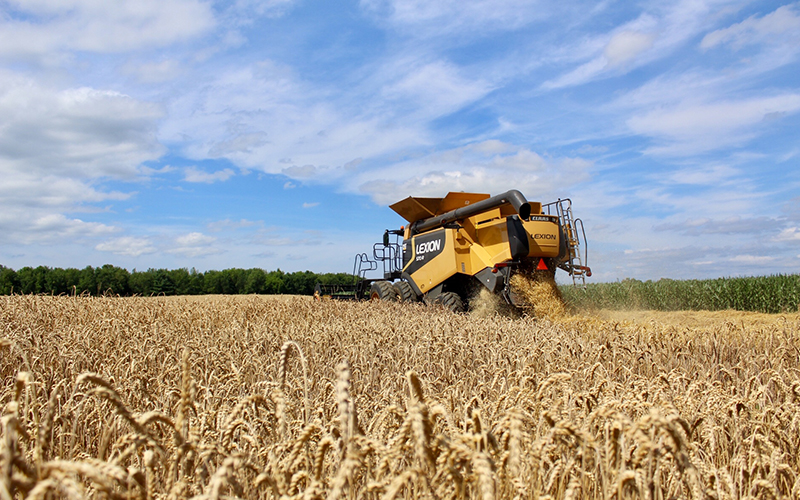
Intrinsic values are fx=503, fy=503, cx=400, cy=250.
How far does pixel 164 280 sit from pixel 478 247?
2615 centimetres

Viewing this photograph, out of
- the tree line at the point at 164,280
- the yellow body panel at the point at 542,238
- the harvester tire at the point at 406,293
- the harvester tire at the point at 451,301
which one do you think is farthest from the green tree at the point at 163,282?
the yellow body panel at the point at 542,238

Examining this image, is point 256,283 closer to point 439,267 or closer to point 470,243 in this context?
point 439,267

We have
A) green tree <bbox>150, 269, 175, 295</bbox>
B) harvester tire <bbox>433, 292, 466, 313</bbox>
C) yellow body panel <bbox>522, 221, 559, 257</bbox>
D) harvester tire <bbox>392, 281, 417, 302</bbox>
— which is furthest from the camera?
green tree <bbox>150, 269, 175, 295</bbox>

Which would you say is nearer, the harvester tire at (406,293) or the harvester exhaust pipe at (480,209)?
the harvester exhaust pipe at (480,209)

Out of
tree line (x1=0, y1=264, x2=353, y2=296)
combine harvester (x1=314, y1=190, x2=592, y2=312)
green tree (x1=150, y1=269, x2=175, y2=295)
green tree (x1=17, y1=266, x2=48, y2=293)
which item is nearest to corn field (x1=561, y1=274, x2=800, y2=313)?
combine harvester (x1=314, y1=190, x2=592, y2=312)

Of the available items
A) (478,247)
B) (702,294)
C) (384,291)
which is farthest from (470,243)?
(702,294)

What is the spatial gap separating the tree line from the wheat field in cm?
2187

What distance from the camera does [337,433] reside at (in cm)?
171

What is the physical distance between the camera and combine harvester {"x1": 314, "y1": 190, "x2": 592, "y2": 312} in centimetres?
995

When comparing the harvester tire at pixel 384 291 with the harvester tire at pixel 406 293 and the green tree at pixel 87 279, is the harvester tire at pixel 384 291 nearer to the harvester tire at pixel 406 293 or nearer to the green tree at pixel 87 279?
the harvester tire at pixel 406 293

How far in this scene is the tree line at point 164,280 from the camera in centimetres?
2628

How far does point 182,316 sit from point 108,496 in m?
6.65

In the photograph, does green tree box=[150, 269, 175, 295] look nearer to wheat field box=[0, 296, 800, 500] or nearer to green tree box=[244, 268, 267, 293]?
green tree box=[244, 268, 267, 293]

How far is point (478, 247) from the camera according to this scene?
10688 mm
